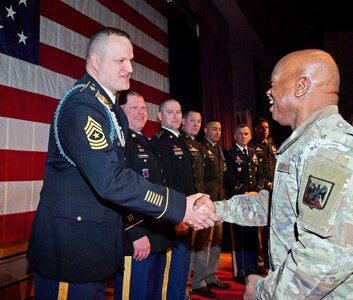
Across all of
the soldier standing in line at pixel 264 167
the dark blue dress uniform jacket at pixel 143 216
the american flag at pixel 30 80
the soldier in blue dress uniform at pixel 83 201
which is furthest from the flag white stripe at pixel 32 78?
the soldier standing in line at pixel 264 167

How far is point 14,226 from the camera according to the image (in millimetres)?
2336

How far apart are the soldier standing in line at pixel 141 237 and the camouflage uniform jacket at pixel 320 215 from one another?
3.62 ft

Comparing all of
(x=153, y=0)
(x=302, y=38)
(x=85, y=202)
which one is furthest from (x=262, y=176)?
(x=302, y=38)

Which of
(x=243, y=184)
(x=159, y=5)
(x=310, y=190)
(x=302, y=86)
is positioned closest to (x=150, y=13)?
(x=159, y=5)

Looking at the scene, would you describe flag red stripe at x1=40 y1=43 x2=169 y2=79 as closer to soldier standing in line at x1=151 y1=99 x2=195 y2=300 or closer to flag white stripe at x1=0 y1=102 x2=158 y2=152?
flag white stripe at x1=0 y1=102 x2=158 y2=152

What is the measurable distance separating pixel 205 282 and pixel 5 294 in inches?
74.1

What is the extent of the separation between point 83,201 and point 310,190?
832 mm

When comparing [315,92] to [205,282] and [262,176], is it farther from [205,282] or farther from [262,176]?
[262,176]

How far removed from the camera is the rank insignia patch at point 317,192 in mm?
921

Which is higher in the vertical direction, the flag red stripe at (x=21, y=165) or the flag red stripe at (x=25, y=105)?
the flag red stripe at (x=25, y=105)

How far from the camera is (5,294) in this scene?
2.26 metres

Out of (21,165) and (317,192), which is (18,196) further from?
(317,192)

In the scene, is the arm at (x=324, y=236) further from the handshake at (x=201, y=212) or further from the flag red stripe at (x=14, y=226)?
the flag red stripe at (x=14, y=226)

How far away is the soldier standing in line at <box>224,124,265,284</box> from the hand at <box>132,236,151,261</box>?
1992 millimetres
